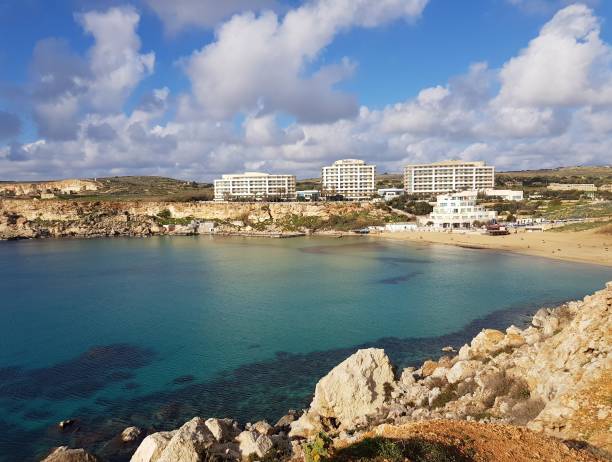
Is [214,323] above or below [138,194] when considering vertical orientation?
below

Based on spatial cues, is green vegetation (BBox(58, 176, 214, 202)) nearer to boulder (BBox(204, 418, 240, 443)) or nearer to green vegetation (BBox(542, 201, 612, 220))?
green vegetation (BBox(542, 201, 612, 220))

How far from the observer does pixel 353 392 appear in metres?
18.5

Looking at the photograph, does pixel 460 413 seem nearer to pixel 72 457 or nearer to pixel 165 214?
pixel 72 457

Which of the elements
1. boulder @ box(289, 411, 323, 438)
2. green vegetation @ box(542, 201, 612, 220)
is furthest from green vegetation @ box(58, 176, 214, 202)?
boulder @ box(289, 411, 323, 438)

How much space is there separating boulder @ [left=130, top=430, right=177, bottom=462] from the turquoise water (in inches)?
123

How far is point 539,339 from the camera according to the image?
21203 mm

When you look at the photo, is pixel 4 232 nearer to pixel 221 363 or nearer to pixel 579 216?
pixel 221 363

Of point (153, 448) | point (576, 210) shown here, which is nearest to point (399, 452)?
point (153, 448)

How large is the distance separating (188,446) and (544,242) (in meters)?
72.9

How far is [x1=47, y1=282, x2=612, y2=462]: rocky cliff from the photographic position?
411 inches

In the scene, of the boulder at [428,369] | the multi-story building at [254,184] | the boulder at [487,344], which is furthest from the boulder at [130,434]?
the multi-story building at [254,184]

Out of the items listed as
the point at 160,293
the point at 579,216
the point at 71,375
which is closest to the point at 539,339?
the point at 71,375

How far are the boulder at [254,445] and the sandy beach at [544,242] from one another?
56.9 meters

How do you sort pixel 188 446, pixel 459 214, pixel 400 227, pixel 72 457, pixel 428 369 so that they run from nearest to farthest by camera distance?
pixel 188 446 < pixel 72 457 < pixel 428 369 < pixel 459 214 < pixel 400 227
